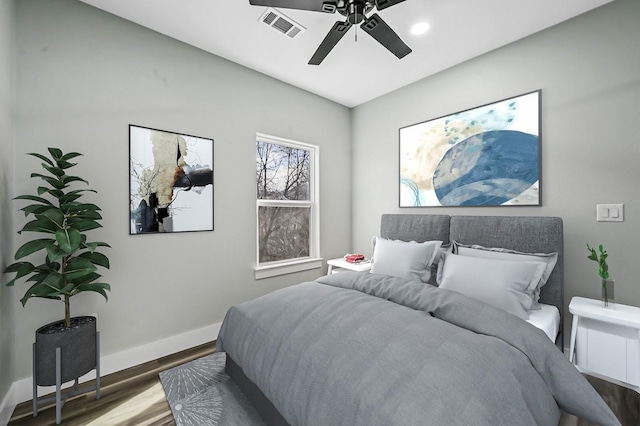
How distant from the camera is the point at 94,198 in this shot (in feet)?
6.72

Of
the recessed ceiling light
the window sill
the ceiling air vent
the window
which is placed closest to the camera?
the ceiling air vent

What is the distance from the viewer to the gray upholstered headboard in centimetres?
210

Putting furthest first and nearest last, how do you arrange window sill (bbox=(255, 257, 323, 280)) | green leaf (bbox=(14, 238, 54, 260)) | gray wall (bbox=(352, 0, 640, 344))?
window sill (bbox=(255, 257, 323, 280))
gray wall (bbox=(352, 0, 640, 344))
green leaf (bbox=(14, 238, 54, 260))

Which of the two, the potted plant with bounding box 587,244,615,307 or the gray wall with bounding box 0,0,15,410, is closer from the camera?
the gray wall with bounding box 0,0,15,410

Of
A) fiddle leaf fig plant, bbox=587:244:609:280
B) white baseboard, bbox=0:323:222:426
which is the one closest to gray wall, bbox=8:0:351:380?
white baseboard, bbox=0:323:222:426

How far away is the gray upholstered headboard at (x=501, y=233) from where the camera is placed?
6.89 ft

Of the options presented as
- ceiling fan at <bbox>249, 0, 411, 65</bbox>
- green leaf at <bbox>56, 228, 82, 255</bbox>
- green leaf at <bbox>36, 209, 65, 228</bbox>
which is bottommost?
green leaf at <bbox>56, 228, 82, 255</bbox>

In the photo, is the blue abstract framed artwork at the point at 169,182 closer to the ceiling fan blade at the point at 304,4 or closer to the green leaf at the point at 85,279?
the green leaf at the point at 85,279

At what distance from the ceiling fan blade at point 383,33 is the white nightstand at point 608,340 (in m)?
2.20

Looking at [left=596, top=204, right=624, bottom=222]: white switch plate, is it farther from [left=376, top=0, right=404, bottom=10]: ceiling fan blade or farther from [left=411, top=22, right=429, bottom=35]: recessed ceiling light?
[left=376, top=0, right=404, bottom=10]: ceiling fan blade

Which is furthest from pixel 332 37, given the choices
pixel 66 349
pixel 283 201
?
pixel 66 349

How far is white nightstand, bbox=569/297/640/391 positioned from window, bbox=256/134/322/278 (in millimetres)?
2471

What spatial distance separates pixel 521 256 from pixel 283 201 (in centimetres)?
238

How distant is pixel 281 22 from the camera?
215cm
